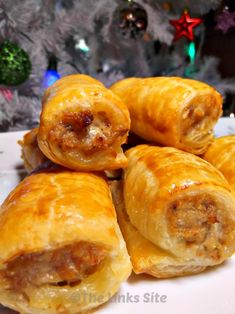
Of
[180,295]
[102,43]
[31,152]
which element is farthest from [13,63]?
[180,295]

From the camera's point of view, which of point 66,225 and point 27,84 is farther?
point 27,84

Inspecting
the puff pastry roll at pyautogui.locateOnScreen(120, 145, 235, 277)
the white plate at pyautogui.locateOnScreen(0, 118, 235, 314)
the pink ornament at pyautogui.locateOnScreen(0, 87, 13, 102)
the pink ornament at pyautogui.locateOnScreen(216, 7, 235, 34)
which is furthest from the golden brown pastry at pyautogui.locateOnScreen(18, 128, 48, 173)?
the pink ornament at pyautogui.locateOnScreen(216, 7, 235, 34)

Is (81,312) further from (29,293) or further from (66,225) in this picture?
(66,225)

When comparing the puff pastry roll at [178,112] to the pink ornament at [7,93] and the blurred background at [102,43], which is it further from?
the pink ornament at [7,93]

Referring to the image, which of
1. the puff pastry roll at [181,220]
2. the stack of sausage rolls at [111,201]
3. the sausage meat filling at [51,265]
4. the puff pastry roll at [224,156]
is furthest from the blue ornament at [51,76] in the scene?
the sausage meat filling at [51,265]

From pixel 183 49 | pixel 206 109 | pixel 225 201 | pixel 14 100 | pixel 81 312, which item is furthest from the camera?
pixel 183 49

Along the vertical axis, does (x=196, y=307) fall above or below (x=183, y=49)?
above

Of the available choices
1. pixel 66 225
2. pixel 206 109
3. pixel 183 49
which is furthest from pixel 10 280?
pixel 183 49

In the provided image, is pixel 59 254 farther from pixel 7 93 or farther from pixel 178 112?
pixel 7 93
